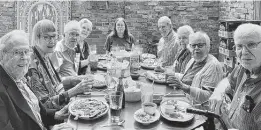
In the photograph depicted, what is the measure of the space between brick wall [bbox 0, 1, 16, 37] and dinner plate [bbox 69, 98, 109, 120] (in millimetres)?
4332

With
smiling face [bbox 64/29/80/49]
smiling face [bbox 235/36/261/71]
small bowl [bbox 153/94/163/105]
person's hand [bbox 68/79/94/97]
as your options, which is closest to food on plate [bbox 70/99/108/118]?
person's hand [bbox 68/79/94/97]

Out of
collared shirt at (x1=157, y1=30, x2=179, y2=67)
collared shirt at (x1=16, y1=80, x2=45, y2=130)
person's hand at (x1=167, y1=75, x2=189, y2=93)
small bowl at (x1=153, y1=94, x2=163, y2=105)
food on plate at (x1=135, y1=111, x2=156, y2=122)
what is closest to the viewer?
food on plate at (x1=135, y1=111, x2=156, y2=122)

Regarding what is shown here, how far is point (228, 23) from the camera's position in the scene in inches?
171

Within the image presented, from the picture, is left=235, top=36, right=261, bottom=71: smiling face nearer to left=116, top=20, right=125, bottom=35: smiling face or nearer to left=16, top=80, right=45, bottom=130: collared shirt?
left=16, top=80, right=45, bottom=130: collared shirt

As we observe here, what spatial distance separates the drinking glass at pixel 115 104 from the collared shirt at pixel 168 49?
2.24m

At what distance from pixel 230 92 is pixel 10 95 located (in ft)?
4.98

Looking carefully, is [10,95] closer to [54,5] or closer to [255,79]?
[255,79]

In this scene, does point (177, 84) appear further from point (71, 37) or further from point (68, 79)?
point (71, 37)

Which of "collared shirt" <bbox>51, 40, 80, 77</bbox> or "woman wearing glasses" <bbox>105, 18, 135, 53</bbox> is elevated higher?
"woman wearing glasses" <bbox>105, 18, 135, 53</bbox>

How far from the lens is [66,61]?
3135mm

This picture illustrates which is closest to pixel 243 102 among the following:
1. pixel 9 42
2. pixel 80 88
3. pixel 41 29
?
pixel 80 88

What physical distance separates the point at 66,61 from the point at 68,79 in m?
0.64

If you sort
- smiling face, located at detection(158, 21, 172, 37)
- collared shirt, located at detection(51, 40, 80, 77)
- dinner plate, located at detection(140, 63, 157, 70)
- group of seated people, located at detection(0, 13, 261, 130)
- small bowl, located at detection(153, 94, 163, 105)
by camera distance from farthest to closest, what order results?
smiling face, located at detection(158, 21, 172, 37)
dinner plate, located at detection(140, 63, 157, 70)
collared shirt, located at detection(51, 40, 80, 77)
small bowl, located at detection(153, 94, 163, 105)
group of seated people, located at detection(0, 13, 261, 130)

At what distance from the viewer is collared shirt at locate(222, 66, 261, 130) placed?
1.64 metres
